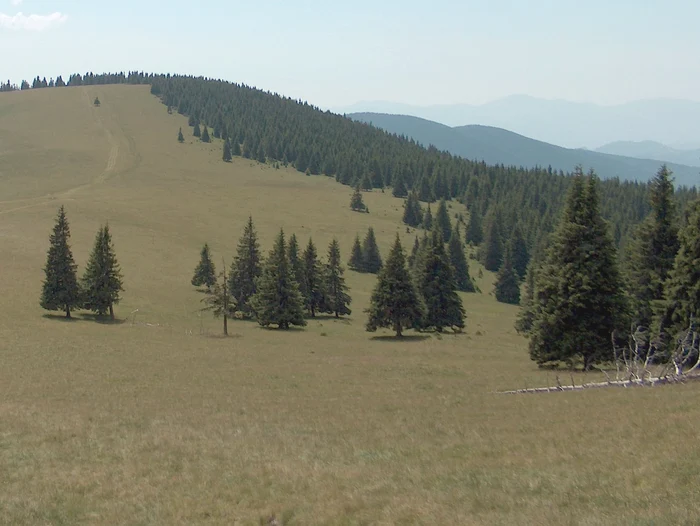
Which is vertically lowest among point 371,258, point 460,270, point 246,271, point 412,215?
point 246,271

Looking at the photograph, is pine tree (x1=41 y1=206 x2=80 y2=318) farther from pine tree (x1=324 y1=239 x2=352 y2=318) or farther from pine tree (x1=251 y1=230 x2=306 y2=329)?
pine tree (x1=324 y1=239 x2=352 y2=318)

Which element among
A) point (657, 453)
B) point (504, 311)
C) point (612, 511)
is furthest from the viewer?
point (504, 311)

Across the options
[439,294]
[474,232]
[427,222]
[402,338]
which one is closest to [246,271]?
[439,294]

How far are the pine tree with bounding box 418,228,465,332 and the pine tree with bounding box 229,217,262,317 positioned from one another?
19.9 m

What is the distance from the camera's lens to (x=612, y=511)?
1036cm

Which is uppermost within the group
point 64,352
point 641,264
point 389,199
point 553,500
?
point 389,199

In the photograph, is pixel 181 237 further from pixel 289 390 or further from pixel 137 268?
pixel 289 390

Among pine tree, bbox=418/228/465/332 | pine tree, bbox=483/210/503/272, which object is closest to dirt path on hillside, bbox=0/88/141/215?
pine tree, bbox=418/228/465/332

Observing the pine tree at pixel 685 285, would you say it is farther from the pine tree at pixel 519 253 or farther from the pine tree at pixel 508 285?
the pine tree at pixel 519 253

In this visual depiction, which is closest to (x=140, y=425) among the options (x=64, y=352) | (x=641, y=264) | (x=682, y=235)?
(x=64, y=352)

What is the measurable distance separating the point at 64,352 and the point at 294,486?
109ft

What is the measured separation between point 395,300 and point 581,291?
23932 millimetres

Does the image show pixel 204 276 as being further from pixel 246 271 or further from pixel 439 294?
pixel 439 294

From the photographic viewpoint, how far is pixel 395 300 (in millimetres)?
56906
